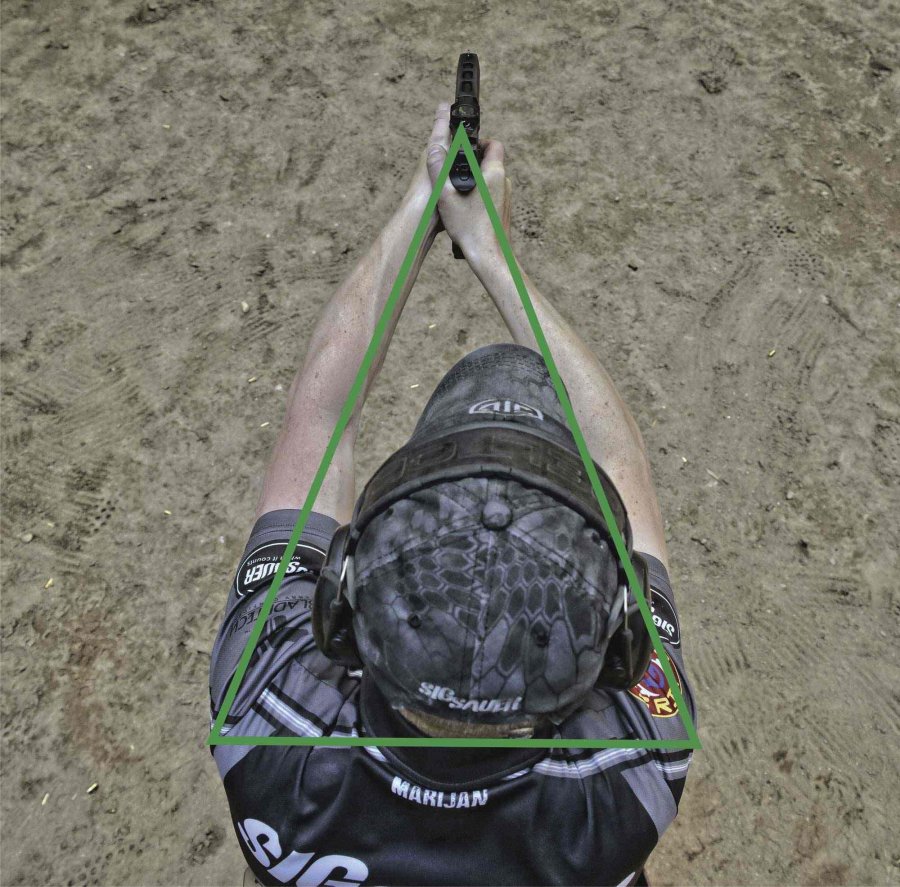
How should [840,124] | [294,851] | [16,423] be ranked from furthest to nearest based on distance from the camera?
1. [840,124]
2. [16,423]
3. [294,851]

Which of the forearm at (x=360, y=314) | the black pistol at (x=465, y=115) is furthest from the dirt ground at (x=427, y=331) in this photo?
the black pistol at (x=465, y=115)

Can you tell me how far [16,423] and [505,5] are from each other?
368 cm

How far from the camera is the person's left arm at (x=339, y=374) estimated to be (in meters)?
2.10

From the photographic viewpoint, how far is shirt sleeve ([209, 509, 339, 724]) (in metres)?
1.70

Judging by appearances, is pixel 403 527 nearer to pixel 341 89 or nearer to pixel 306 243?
pixel 306 243

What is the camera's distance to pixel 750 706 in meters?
3.07

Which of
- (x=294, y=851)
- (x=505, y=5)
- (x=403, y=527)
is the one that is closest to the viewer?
(x=403, y=527)

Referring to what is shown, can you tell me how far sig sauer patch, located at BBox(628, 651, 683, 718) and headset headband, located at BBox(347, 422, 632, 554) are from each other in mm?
477

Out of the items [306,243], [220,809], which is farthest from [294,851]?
[306,243]

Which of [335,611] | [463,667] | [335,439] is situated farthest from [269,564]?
[463,667]

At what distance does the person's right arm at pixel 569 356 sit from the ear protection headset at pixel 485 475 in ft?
2.05

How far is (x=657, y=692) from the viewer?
1748 mm

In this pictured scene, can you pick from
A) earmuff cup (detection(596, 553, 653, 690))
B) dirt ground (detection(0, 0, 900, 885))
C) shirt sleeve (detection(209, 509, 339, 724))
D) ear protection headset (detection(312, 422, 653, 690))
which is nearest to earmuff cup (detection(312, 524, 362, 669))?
ear protection headset (detection(312, 422, 653, 690))
